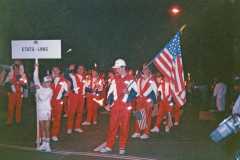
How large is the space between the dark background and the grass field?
5448 millimetres

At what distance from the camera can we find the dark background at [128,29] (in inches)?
843

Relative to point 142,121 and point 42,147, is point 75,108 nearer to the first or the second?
point 142,121

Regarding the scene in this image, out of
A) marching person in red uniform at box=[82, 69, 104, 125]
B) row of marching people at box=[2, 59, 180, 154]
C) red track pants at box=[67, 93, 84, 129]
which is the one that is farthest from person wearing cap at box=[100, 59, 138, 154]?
marching person in red uniform at box=[82, 69, 104, 125]

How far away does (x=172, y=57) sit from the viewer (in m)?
14.8

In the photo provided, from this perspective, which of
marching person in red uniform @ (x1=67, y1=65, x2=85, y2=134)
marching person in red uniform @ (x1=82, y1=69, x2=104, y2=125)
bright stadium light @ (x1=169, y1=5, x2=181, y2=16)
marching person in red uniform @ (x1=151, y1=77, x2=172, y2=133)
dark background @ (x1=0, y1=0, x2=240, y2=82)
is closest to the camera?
marching person in red uniform @ (x1=67, y1=65, x2=85, y2=134)

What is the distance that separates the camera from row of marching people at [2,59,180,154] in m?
11.7

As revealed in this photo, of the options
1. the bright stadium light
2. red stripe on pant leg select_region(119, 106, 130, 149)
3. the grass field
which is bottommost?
the grass field

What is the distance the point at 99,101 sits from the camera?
1762 centimetres

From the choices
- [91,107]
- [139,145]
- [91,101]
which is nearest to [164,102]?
[91,101]

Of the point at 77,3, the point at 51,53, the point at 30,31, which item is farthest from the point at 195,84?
the point at 51,53

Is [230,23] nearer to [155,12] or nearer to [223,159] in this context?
[155,12]

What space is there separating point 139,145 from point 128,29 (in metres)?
16.8

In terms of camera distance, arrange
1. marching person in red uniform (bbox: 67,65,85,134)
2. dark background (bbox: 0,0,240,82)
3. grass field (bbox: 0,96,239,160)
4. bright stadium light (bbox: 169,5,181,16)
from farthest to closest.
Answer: bright stadium light (bbox: 169,5,181,16)
dark background (bbox: 0,0,240,82)
marching person in red uniform (bbox: 67,65,85,134)
grass field (bbox: 0,96,239,160)

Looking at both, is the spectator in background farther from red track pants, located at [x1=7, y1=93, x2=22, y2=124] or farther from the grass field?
red track pants, located at [x1=7, y1=93, x2=22, y2=124]
